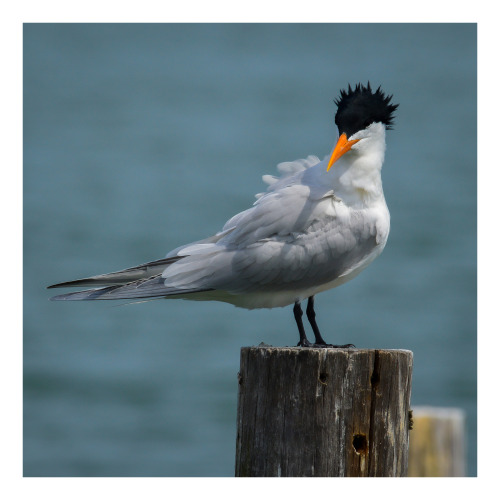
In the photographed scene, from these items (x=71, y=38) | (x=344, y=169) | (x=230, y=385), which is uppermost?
(x=71, y=38)

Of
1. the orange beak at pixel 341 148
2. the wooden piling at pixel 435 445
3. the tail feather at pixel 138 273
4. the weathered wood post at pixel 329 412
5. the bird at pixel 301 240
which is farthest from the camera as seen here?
the wooden piling at pixel 435 445

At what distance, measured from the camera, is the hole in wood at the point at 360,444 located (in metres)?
3.87

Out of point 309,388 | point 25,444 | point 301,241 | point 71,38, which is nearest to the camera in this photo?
point 309,388

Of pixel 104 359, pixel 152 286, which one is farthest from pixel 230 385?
pixel 152 286

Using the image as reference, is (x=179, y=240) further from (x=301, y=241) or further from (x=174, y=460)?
(x=301, y=241)

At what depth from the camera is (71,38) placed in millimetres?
Answer: 27531

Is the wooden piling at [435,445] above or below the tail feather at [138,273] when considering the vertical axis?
below

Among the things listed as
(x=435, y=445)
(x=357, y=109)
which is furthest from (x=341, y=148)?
(x=435, y=445)

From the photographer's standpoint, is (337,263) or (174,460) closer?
(337,263)

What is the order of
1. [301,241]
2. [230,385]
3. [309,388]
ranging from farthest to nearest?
[230,385] → [301,241] → [309,388]

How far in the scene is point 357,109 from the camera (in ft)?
17.5

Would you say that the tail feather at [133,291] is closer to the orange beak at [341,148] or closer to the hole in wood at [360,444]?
the orange beak at [341,148]

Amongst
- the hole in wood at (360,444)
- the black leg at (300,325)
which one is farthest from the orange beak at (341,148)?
the hole in wood at (360,444)

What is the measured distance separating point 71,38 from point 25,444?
60.1 ft
